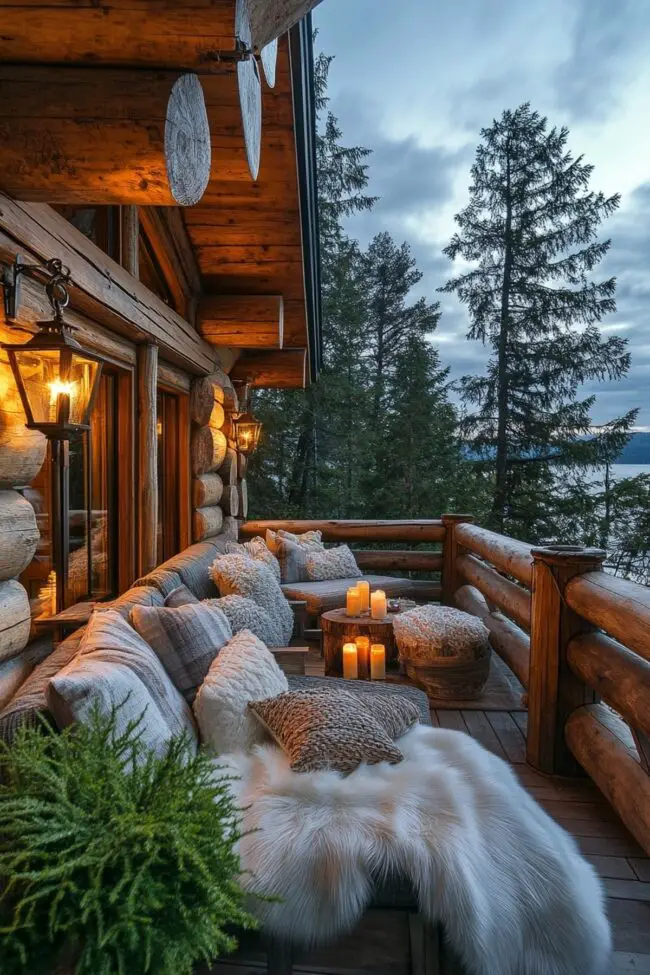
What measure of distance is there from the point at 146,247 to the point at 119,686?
301cm

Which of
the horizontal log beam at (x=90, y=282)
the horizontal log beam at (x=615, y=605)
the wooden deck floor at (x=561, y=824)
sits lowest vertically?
the wooden deck floor at (x=561, y=824)

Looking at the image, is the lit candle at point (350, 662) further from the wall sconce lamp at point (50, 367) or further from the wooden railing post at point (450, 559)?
the wooden railing post at point (450, 559)

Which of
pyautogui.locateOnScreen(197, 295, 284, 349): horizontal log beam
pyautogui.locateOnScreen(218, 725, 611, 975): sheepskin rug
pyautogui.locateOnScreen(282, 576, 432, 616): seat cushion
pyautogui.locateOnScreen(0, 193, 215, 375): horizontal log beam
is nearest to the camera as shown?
pyautogui.locateOnScreen(218, 725, 611, 975): sheepskin rug

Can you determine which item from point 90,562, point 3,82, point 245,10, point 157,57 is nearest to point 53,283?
point 3,82

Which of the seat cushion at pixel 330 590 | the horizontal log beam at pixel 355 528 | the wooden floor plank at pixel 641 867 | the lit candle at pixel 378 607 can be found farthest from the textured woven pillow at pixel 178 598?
the horizontal log beam at pixel 355 528

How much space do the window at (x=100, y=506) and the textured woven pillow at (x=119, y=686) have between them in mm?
601

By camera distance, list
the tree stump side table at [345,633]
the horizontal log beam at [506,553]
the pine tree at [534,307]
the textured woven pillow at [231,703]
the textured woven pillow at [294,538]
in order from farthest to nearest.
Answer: the pine tree at [534,307] → the textured woven pillow at [294,538] → the tree stump side table at [345,633] → the horizontal log beam at [506,553] → the textured woven pillow at [231,703]

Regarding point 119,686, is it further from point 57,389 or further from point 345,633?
point 345,633

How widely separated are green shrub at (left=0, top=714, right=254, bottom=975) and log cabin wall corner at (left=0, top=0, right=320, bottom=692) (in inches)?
31.7

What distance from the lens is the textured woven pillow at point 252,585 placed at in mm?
3656

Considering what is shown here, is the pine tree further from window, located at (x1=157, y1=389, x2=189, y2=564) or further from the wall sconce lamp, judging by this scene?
the wall sconce lamp

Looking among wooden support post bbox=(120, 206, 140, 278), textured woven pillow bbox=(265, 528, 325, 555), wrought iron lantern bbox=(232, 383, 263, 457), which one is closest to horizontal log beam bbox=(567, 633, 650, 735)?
wooden support post bbox=(120, 206, 140, 278)

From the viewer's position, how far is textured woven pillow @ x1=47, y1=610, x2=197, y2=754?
1.39 metres

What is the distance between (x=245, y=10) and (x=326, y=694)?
6.28 ft
